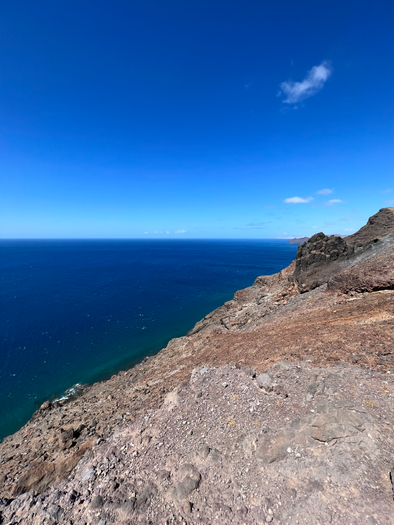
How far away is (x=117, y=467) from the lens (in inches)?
310

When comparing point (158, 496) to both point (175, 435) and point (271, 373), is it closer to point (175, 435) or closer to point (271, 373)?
point (175, 435)

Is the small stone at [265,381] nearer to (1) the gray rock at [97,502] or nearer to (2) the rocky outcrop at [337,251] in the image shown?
(1) the gray rock at [97,502]

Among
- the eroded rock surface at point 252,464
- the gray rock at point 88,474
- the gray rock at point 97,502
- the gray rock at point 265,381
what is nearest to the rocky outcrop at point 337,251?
the gray rock at point 265,381

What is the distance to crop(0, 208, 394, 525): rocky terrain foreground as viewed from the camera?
5.89 meters

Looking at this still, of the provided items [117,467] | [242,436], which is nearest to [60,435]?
[117,467]

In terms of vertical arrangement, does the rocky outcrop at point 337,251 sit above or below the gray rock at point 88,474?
above

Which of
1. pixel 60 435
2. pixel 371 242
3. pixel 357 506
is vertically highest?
pixel 371 242

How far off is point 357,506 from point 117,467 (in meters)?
7.47

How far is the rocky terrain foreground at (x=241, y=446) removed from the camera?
589 cm

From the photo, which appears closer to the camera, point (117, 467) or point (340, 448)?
point (340, 448)

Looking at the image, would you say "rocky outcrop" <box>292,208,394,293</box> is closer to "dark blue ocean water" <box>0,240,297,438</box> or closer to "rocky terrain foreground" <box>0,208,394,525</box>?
"rocky terrain foreground" <box>0,208,394,525</box>

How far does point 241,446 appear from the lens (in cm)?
757

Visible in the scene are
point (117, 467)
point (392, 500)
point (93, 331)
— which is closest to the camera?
point (392, 500)

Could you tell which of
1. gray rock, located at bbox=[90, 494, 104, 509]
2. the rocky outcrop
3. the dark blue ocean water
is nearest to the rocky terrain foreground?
gray rock, located at bbox=[90, 494, 104, 509]
